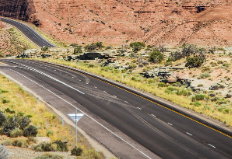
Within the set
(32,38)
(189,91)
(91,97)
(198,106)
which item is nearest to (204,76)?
(189,91)

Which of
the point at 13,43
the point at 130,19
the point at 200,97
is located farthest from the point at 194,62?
the point at 130,19

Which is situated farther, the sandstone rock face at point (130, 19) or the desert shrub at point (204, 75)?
the sandstone rock face at point (130, 19)

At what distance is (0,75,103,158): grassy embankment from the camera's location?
16123mm

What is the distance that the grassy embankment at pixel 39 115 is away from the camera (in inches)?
635

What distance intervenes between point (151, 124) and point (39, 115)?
778 centimetres

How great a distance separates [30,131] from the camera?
Result: 16.8 meters

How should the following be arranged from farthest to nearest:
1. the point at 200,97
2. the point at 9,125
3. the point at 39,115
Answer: the point at 200,97, the point at 39,115, the point at 9,125

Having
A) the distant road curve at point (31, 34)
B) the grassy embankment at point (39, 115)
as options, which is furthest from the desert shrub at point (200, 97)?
the distant road curve at point (31, 34)

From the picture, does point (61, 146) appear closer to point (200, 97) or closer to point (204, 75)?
point (200, 97)

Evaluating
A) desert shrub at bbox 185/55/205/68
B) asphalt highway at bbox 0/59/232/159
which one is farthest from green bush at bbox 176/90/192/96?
desert shrub at bbox 185/55/205/68

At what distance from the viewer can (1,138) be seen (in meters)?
16.0

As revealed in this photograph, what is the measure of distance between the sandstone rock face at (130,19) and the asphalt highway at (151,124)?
60.7 metres

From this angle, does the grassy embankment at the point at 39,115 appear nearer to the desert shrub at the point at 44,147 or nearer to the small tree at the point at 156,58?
the desert shrub at the point at 44,147

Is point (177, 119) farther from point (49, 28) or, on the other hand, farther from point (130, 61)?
point (49, 28)
